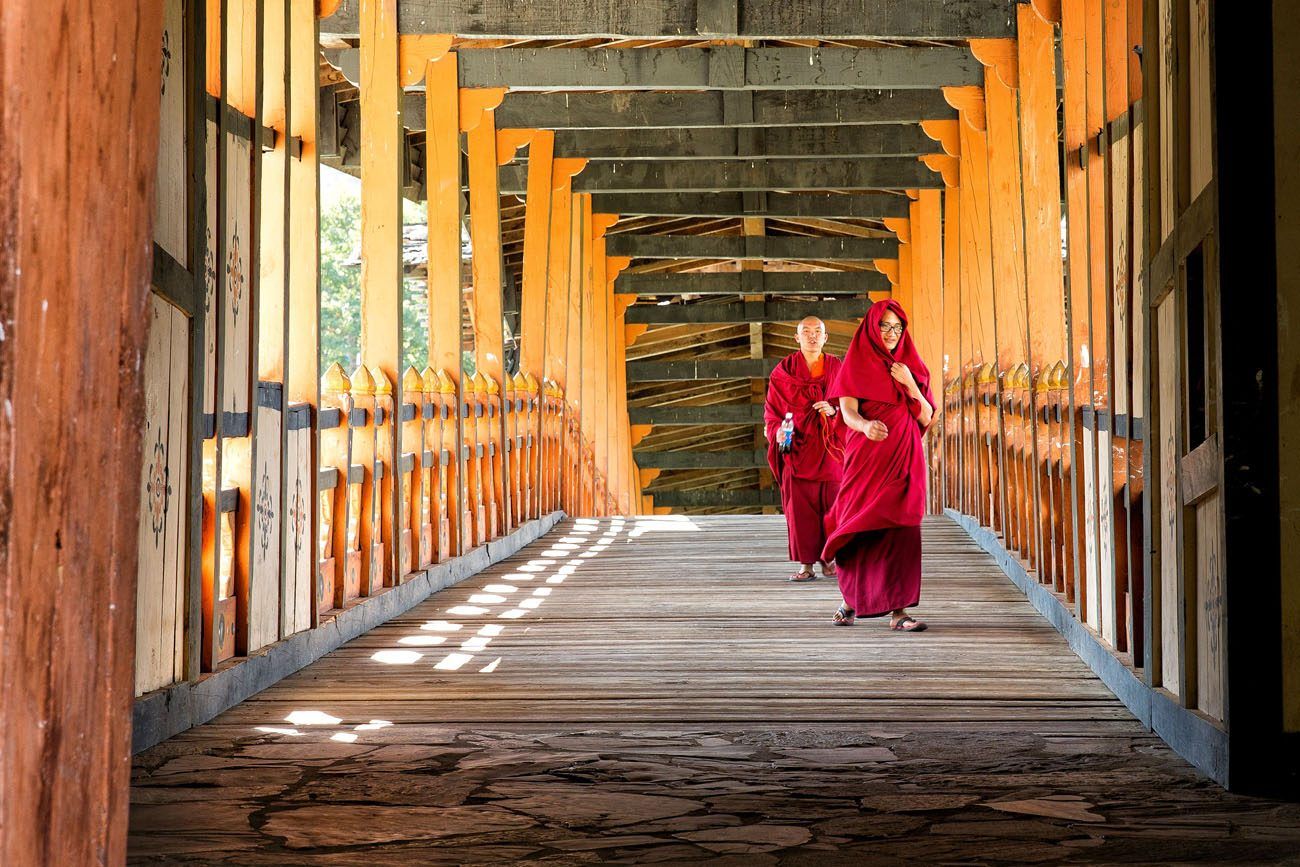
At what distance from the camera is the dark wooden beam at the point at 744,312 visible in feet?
66.0

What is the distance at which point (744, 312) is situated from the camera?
66.4 ft

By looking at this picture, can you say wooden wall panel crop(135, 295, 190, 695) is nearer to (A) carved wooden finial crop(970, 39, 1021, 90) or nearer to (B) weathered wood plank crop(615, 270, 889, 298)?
(A) carved wooden finial crop(970, 39, 1021, 90)

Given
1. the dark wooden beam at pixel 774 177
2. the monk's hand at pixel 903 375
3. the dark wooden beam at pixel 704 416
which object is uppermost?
the dark wooden beam at pixel 774 177

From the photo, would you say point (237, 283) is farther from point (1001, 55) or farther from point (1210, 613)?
point (1001, 55)

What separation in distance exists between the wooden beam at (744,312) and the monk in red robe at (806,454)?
1192 cm

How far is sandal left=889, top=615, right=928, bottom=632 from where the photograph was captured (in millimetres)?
6059

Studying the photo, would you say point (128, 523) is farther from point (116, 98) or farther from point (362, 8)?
point (362, 8)

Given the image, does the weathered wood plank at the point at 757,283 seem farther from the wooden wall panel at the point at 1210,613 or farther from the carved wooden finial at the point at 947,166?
the wooden wall panel at the point at 1210,613

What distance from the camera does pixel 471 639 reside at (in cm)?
591

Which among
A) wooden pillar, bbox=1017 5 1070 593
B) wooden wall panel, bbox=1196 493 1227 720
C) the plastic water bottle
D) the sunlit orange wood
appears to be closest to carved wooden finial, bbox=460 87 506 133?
the sunlit orange wood

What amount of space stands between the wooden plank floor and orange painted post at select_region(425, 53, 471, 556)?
2.21 meters

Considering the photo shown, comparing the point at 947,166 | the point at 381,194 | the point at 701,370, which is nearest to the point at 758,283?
the point at 701,370

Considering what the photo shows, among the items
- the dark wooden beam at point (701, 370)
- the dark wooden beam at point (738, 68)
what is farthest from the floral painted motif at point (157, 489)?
the dark wooden beam at point (701, 370)

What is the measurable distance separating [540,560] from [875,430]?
4141mm
